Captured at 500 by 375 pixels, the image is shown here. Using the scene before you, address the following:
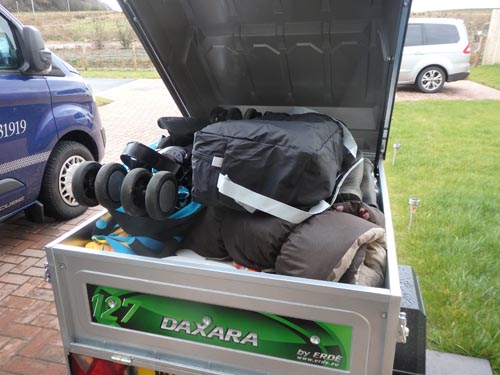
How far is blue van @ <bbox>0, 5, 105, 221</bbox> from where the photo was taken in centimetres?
321

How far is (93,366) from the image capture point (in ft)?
5.06

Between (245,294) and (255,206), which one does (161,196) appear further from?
(245,294)

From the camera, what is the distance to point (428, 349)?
249cm

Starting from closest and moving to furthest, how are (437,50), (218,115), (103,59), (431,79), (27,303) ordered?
(218,115), (27,303), (437,50), (431,79), (103,59)

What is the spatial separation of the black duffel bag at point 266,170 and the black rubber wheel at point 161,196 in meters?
0.10

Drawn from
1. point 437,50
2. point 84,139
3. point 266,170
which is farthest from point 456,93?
point 266,170

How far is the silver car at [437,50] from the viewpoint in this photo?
34.7 ft

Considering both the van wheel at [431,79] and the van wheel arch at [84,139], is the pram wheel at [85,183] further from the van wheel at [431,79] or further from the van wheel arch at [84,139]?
the van wheel at [431,79]

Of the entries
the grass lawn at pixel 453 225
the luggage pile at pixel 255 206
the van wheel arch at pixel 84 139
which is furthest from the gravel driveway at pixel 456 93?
the luggage pile at pixel 255 206

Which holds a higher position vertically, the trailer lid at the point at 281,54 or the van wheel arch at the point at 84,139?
the trailer lid at the point at 281,54

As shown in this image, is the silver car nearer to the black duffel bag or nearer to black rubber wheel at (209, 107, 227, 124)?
black rubber wheel at (209, 107, 227, 124)

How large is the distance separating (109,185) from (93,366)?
66cm

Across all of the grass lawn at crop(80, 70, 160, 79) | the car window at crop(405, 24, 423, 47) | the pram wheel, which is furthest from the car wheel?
the grass lawn at crop(80, 70, 160, 79)

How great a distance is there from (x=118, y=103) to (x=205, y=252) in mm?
10125
